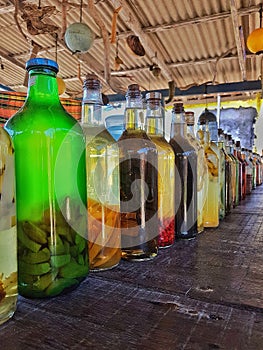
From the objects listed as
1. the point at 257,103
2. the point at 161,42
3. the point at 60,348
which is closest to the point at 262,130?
the point at 257,103

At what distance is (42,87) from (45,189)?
114 mm

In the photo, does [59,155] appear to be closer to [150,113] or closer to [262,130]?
[150,113]

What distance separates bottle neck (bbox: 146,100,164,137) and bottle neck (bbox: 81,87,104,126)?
0.12m

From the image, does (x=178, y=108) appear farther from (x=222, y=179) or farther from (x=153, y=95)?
(x=222, y=179)

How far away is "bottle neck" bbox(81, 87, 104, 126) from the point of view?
437 mm

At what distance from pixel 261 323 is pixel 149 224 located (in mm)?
215

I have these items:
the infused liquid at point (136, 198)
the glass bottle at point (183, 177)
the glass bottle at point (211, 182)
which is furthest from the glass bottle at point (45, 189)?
the glass bottle at point (211, 182)

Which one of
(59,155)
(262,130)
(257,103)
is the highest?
(257,103)

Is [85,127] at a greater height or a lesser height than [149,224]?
greater

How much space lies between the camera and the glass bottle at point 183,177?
0.57 m

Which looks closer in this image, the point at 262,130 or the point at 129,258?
the point at 129,258

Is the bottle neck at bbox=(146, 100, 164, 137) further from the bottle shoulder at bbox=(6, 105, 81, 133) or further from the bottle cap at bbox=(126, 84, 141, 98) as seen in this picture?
the bottle shoulder at bbox=(6, 105, 81, 133)

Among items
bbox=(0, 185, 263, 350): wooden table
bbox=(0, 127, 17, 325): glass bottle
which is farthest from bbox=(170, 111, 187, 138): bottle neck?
bbox=(0, 127, 17, 325): glass bottle

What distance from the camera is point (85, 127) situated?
0.44 m
